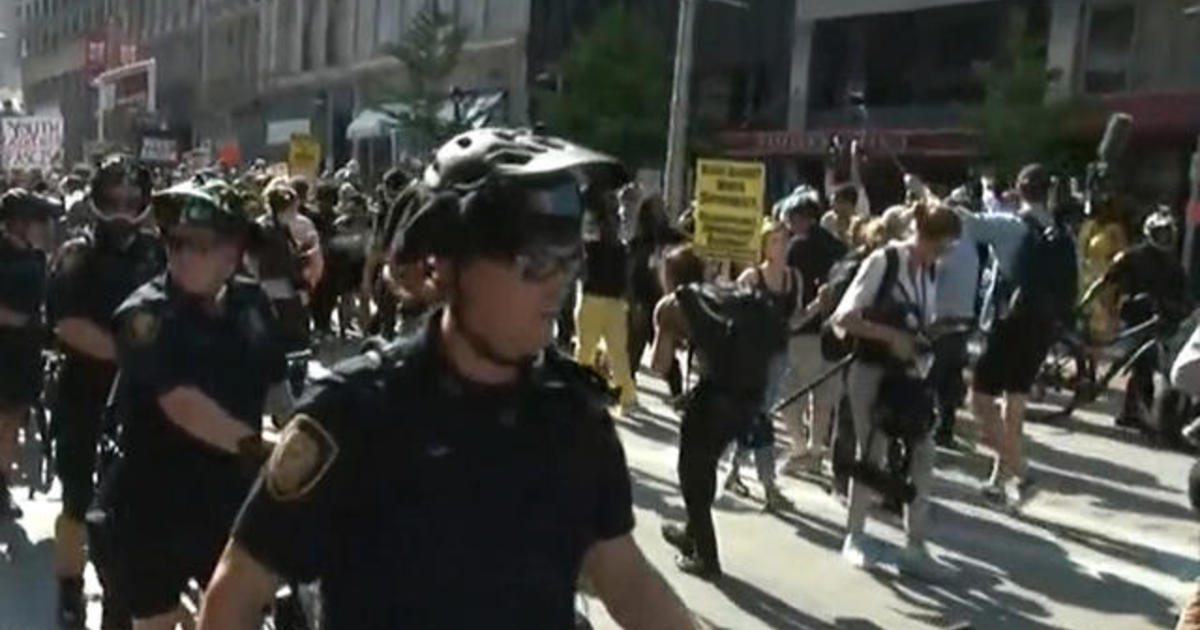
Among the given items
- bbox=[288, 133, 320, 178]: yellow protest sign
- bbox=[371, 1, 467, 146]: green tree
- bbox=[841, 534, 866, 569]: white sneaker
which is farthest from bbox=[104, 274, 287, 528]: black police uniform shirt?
bbox=[371, 1, 467, 146]: green tree

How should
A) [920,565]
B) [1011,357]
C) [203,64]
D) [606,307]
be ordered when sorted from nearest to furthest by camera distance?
[920,565] < [1011,357] < [606,307] < [203,64]

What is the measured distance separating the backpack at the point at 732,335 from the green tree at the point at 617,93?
1030 inches

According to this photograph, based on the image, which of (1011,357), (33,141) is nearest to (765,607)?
(1011,357)

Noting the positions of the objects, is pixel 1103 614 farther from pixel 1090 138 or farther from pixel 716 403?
pixel 1090 138

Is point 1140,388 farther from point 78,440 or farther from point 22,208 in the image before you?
point 78,440

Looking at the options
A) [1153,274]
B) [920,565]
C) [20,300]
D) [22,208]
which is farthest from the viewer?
[1153,274]

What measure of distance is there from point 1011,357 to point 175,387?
604 centimetres

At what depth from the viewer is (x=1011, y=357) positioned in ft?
29.7

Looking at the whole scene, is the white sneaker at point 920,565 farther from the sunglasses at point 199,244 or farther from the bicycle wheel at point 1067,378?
the bicycle wheel at point 1067,378

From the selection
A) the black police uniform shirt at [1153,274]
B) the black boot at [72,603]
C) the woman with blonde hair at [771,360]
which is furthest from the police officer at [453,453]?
the black police uniform shirt at [1153,274]

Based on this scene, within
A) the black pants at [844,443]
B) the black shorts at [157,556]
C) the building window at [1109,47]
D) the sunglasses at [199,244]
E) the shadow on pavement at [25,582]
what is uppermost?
the building window at [1109,47]

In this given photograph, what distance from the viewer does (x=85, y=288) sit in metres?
5.42

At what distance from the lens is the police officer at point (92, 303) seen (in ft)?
17.8

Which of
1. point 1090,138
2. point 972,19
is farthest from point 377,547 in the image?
point 972,19
